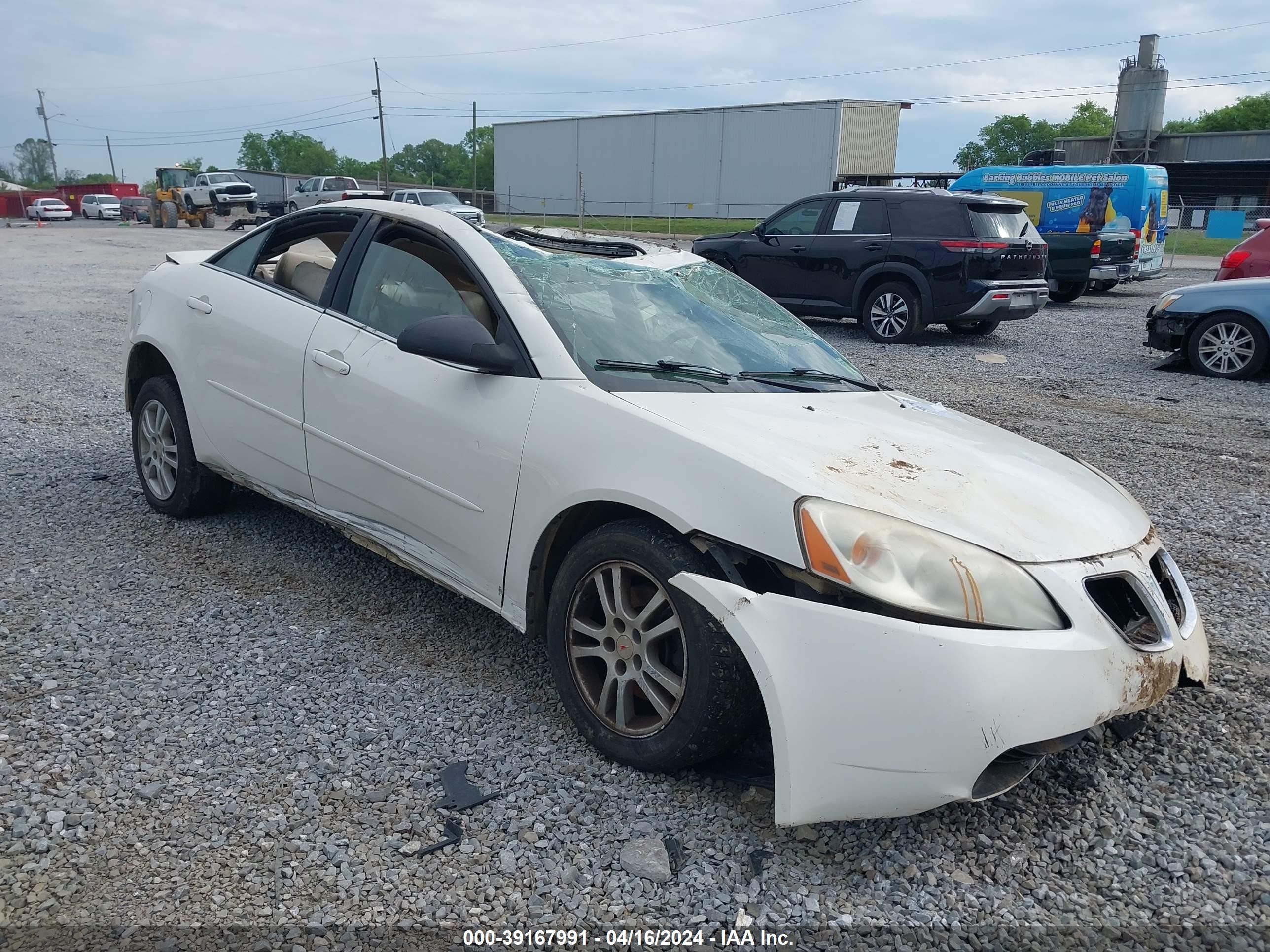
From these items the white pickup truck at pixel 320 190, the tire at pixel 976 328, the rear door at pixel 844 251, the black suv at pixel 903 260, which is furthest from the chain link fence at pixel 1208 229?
the white pickup truck at pixel 320 190

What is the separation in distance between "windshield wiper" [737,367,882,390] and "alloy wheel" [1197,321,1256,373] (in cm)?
813

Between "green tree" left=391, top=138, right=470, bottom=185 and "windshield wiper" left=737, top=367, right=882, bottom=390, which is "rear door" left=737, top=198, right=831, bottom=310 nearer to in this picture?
"windshield wiper" left=737, top=367, right=882, bottom=390

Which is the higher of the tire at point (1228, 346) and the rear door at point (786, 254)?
the rear door at point (786, 254)

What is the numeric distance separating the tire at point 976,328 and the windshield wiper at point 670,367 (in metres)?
10.3

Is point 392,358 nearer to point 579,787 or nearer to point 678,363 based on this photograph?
point 678,363

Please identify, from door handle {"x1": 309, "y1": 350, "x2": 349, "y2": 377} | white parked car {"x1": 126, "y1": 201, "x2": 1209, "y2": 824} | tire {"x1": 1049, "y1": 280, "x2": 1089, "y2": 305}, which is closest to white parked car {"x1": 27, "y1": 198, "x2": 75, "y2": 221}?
tire {"x1": 1049, "y1": 280, "x2": 1089, "y2": 305}

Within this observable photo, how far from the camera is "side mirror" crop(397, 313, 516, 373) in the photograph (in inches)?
122

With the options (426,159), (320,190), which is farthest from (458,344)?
(426,159)

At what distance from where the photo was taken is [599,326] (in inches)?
132

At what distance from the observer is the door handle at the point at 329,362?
144 inches

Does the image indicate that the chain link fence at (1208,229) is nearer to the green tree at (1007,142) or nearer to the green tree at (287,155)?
the green tree at (1007,142)

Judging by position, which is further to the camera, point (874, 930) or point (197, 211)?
point (197, 211)

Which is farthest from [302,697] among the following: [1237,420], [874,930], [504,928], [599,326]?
[1237,420]

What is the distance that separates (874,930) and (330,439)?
254 centimetres
